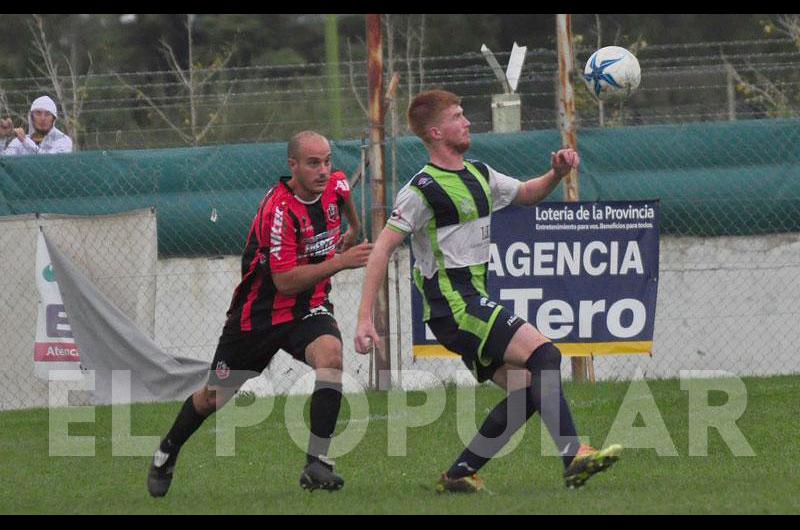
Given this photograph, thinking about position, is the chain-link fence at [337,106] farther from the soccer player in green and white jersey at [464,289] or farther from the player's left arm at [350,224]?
the soccer player in green and white jersey at [464,289]

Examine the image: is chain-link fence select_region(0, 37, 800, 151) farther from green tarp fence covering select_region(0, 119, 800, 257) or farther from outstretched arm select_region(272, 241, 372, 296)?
outstretched arm select_region(272, 241, 372, 296)

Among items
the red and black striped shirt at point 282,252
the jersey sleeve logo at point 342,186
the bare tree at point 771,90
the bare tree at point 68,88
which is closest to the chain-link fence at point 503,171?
the bare tree at point 771,90

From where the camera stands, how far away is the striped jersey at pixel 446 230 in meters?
6.41

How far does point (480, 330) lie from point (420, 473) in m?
1.52

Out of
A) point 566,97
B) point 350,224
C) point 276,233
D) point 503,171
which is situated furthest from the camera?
point 503,171

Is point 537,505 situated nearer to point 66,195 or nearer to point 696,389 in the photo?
point 696,389

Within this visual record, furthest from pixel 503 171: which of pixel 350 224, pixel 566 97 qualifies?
pixel 350 224

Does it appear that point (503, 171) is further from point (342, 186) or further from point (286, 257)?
point (286, 257)

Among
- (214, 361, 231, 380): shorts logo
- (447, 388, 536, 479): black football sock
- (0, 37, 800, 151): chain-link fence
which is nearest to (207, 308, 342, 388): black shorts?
(214, 361, 231, 380): shorts logo

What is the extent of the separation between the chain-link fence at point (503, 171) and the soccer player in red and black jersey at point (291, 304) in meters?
4.33

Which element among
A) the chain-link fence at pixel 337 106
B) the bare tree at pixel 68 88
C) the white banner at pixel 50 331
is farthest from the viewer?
the chain-link fence at pixel 337 106

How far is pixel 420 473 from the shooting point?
7.58 metres

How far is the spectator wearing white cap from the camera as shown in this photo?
41.2 feet

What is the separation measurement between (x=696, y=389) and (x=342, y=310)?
3.03 m
